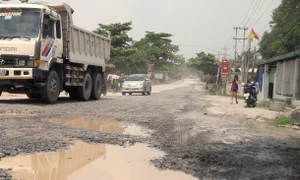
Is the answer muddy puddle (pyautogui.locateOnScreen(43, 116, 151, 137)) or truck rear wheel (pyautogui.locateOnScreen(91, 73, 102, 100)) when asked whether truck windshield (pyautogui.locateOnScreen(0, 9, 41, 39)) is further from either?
truck rear wheel (pyautogui.locateOnScreen(91, 73, 102, 100))

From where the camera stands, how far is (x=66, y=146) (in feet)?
15.2

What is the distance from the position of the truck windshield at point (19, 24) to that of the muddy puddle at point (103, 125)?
131 inches

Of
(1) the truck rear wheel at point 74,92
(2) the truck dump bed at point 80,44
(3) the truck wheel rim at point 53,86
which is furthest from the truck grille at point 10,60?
(1) the truck rear wheel at point 74,92

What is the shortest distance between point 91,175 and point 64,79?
8.08 metres

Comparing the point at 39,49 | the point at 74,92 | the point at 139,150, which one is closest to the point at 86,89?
the point at 74,92

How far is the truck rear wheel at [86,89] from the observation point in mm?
12703

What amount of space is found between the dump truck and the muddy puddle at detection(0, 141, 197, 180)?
5.37 meters

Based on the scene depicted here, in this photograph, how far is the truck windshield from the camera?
927cm

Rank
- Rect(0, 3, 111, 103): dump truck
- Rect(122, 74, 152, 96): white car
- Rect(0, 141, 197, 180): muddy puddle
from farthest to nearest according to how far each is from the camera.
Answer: Rect(122, 74, 152, 96): white car → Rect(0, 3, 111, 103): dump truck → Rect(0, 141, 197, 180): muddy puddle

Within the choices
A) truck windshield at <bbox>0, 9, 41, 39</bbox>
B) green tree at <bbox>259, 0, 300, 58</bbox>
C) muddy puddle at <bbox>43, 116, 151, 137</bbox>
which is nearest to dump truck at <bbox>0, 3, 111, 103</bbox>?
truck windshield at <bbox>0, 9, 41, 39</bbox>

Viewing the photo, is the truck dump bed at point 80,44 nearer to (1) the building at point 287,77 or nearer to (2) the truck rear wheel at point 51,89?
(2) the truck rear wheel at point 51,89

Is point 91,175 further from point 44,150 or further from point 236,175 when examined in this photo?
point 236,175

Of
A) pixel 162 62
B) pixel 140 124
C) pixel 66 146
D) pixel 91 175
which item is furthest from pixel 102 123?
pixel 162 62

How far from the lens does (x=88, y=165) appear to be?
3939mm
